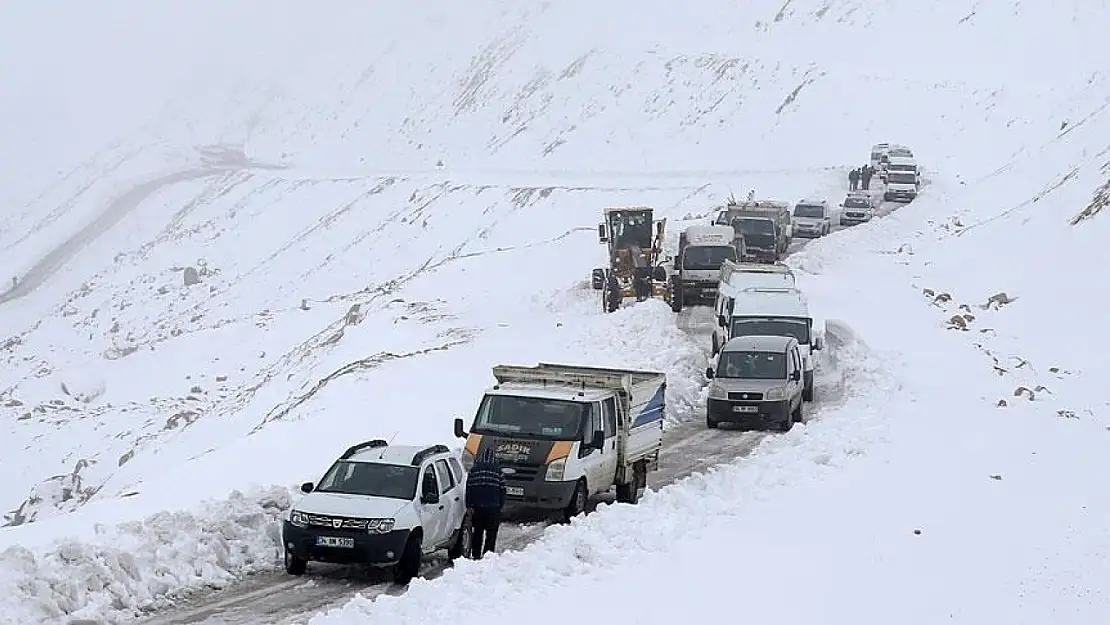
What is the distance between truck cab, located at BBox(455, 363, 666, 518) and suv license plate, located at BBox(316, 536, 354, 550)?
3681mm

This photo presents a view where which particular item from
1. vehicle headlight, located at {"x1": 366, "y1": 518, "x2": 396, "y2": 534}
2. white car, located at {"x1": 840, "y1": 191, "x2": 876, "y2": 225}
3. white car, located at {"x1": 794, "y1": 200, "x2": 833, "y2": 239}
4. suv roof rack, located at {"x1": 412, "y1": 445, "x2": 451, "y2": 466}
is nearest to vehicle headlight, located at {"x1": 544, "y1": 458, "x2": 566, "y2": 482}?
suv roof rack, located at {"x1": 412, "y1": 445, "x2": 451, "y2": 466}

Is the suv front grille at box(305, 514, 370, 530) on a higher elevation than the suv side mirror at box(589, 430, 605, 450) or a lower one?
lower

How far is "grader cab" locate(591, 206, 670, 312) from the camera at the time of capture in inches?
1624

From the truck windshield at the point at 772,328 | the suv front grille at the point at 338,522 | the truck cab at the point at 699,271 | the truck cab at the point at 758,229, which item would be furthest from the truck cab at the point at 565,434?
the truck cab at the point at 758,229

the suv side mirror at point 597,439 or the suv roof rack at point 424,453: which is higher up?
the suv roof rack at point 424,453

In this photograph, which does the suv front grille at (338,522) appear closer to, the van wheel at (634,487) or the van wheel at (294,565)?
the van wheel at (294,565)

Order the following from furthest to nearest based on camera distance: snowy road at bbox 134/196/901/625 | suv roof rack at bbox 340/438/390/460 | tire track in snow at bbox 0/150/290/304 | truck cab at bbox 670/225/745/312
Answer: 1. tire track in snow at bbox 0/150/290/304
2. truck cab at bbox 670/225/745/312
3. suv roof rack at bbox 340/438/390/460
4. snowy road at bbox 134/196/901/625

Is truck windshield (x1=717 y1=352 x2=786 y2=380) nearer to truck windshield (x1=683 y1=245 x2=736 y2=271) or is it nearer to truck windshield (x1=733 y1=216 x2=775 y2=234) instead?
truck windshield (x1=683 y1=245 x2=736 y2=271)

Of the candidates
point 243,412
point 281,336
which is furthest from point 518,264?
point 243,412

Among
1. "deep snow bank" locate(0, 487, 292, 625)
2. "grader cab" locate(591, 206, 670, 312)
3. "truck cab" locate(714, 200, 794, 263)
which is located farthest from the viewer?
"truck cab" locate(714, 200, 794, 263)

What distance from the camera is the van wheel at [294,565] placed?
14.6 meters

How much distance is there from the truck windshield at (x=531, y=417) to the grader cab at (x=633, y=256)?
22736mm

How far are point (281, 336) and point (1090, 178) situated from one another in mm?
33648

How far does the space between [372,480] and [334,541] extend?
1.20m
